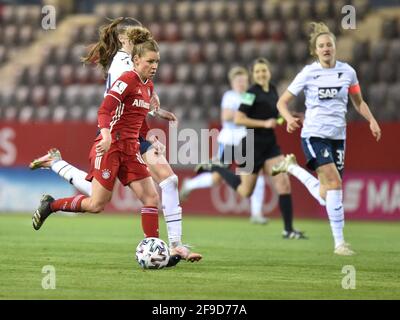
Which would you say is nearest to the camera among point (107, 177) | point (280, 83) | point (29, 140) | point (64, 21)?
point (107, 177)

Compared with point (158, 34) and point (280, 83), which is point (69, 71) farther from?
point (280, 83)

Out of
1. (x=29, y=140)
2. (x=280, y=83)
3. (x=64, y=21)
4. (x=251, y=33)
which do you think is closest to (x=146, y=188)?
(x=29, y=140)

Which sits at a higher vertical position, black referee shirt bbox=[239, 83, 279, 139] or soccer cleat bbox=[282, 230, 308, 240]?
black referee shirt bbox=[239, 83, 279, 139]

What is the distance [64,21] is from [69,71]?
2.87m

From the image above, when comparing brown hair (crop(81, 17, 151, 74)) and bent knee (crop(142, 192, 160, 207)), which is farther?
brown hair (crop(81, 17, 151, 74))

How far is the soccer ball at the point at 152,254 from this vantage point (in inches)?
337

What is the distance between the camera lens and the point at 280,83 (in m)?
19.5

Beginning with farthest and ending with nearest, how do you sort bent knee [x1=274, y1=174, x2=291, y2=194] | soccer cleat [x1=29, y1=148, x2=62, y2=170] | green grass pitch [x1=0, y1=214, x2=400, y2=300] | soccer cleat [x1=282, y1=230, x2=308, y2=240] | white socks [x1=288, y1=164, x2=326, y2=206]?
bent knee [x1=274, y1=174, x2=291, y2=194]
soccer cleat [x1=282, y1=230, x2=308, y2=240]
white socks [x1=288, y1=164, x2=326, y2=206]
soccer cleat [x1=29, y1=148, x2=62, y2=170]
green grass pitch [x1=0, y1=214, x2=400, y2=300]

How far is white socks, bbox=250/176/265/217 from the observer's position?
15.2m

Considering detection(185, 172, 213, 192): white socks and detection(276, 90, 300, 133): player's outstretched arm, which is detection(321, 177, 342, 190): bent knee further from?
detection(185, 172, 213, 192): white socks

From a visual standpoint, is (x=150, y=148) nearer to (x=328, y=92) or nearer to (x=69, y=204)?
(x=69, y=204)

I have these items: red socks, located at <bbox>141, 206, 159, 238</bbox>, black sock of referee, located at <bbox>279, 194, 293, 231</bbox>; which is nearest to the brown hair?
red socks, located at <bbox>141, 206, 159, 238</bbox>

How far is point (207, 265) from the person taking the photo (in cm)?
914
